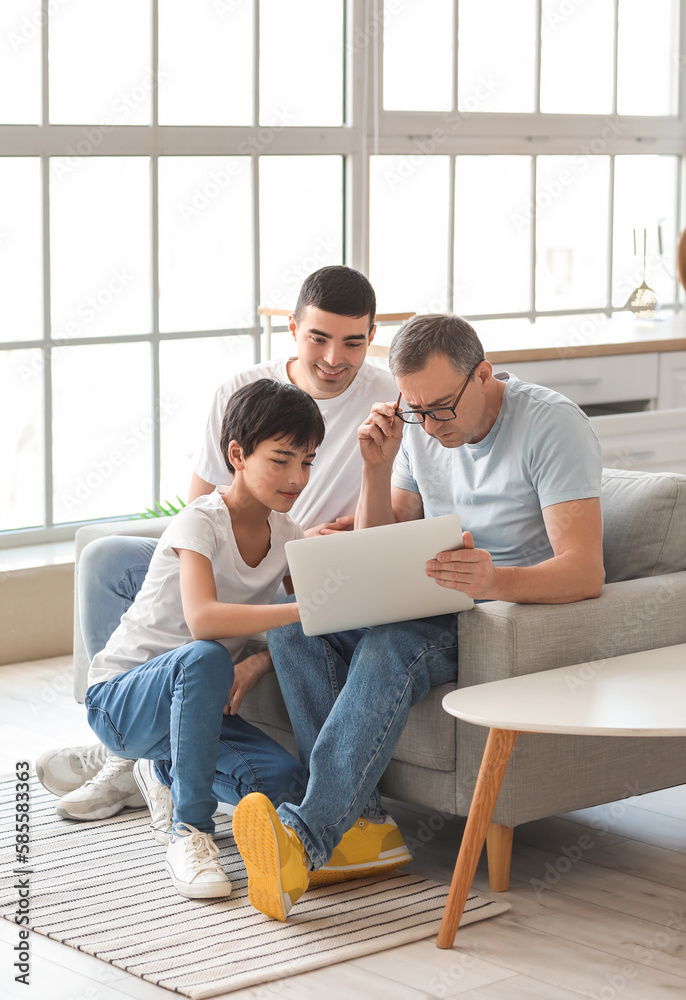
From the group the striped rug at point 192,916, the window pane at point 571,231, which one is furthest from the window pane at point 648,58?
the striped rug at point 192,916

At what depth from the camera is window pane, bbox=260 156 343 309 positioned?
4.75 metres

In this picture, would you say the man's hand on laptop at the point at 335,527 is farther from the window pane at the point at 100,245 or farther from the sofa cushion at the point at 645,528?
the window pane at the point at 100,245

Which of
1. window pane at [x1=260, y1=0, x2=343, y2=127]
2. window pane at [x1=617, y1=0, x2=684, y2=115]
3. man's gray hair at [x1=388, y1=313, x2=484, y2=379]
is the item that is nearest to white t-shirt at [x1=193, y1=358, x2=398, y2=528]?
man's gray hair at [x1=388, y1=313, x2=484, y2=379]

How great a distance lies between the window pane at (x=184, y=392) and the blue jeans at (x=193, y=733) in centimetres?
208

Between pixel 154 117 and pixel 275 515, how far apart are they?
219cm

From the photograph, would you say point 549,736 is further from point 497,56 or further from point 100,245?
point 497,56

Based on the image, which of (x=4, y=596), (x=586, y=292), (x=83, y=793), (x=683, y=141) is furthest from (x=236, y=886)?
(x=683, y=141)

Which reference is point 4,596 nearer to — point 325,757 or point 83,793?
point 83,793

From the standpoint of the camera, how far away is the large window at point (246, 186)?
429 centimetres

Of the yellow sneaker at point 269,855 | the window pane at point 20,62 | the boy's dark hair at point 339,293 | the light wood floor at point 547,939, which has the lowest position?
the light wood floor at point 547,939

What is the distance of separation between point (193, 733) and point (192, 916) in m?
0.31

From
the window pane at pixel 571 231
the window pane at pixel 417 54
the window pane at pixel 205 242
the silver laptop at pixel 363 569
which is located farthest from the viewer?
the window pane at pixel 571 231

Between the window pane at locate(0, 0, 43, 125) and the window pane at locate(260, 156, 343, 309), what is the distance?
845 millimetres

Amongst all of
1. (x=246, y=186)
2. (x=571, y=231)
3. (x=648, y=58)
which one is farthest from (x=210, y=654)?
(x=648, y=58)
